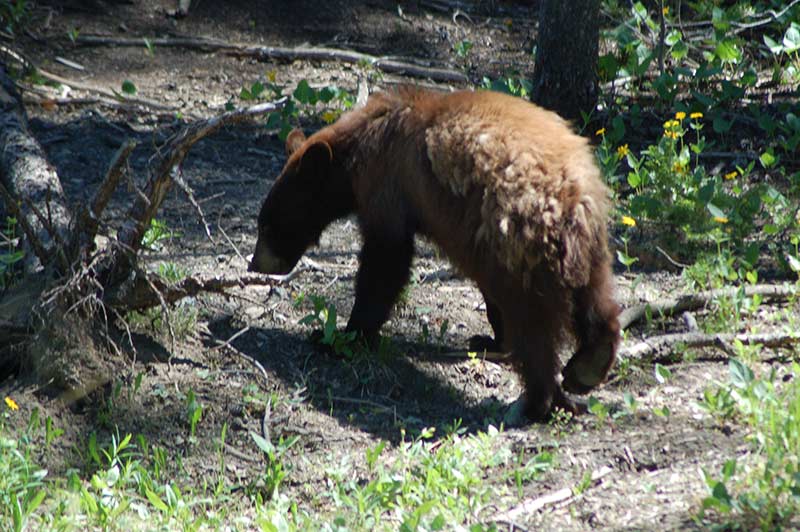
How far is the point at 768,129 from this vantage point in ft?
27.3

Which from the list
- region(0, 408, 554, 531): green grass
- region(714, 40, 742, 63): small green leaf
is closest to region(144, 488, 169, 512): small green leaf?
region(0, 408, 554, 531): green grass

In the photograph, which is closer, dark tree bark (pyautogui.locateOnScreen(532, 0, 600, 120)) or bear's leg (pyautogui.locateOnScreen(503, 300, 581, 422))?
bear's leg (pyautogui.locateOnScreen(503, 300, 581, 422))

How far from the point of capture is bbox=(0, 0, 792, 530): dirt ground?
4500mm

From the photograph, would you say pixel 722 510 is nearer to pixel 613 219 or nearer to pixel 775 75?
pixel 613 219

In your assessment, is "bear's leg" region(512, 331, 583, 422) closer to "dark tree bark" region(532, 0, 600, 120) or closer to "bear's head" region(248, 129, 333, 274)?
"bear's head" region(248, 129, 333, 274)

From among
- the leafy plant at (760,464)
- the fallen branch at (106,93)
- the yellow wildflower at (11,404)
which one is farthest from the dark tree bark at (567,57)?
the yellow wildflower at (11,404)

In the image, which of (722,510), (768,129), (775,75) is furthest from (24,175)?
(775,75)

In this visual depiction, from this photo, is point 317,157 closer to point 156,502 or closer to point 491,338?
point 491,338

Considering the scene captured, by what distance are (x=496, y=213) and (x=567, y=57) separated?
3883 millimetres

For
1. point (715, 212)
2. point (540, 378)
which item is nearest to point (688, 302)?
point (715, 212)

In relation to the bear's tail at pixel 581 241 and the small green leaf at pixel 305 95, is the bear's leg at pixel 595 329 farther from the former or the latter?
the small green leaf at pixel 305 95

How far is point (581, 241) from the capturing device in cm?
488

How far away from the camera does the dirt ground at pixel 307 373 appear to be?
4500mm

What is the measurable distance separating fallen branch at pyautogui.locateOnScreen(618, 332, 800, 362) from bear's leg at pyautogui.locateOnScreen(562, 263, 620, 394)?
441 mm
